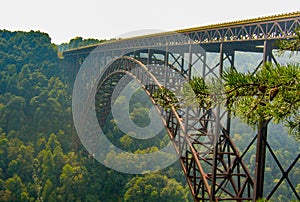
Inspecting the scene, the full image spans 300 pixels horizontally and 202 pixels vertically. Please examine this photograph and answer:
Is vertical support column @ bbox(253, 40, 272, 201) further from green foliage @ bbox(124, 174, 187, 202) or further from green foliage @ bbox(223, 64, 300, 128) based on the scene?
green foliage @ bbox(124, 174, 187, 202)

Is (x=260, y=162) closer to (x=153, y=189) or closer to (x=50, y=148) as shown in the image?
(x=153, y=189)

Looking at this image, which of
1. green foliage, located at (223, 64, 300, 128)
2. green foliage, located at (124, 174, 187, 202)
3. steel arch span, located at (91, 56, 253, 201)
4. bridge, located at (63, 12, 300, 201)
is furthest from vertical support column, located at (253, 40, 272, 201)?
green foliage, located at (124, 174, 187, 202)

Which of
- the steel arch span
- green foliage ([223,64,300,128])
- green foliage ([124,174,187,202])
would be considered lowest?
green foliage ([124,174,187,202])

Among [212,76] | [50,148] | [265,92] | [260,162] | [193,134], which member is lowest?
[50,148]

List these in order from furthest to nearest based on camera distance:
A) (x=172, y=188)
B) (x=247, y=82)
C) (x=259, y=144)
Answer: (x=172, y=188)
(x=259, y=144)
(x=247, y=82)

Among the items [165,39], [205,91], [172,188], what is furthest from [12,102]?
[205,91]

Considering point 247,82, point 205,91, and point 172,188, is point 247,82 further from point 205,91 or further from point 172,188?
point 172,188

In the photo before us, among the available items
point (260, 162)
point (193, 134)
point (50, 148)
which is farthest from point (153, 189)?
point (260, 162)

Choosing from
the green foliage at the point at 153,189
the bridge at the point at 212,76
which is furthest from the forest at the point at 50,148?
the bridge at the point at 212,76
